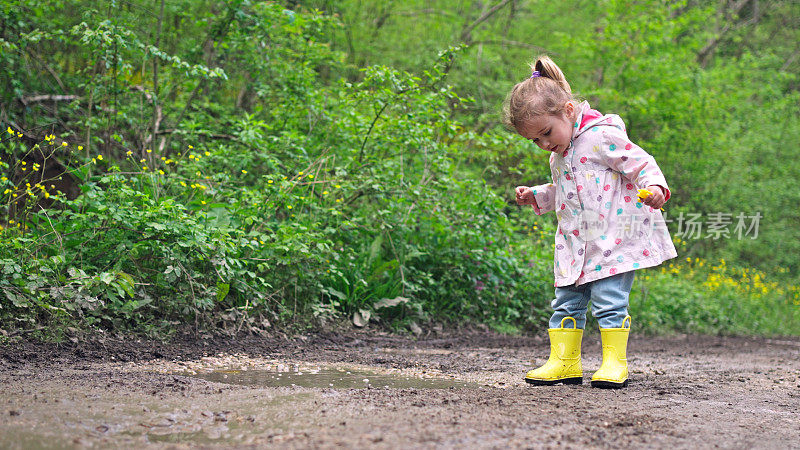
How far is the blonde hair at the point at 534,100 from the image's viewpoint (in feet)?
11.3

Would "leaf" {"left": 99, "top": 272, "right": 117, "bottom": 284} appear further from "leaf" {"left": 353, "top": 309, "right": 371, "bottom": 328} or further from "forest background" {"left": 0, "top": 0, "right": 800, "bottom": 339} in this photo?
"leaf" {"left": 353, "top": 309, "right": 371, "bottom": 328}

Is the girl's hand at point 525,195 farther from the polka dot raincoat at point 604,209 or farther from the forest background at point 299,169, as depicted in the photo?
the forest background at point 299,169

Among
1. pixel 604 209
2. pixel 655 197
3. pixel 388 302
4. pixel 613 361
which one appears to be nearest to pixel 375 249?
pixel 388 302

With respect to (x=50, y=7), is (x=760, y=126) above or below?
above

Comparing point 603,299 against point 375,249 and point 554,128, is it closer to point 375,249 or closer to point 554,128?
point 554,128

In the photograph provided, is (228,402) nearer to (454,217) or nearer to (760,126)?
(454,217)

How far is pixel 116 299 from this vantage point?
3.69 metres

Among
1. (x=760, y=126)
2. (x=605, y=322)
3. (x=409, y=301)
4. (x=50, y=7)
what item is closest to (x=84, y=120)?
(x=50, y=7)

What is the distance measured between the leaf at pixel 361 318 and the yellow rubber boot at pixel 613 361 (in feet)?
7.14

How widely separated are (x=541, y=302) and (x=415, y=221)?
5.33 feet

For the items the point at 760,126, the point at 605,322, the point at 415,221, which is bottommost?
the point at 605,322

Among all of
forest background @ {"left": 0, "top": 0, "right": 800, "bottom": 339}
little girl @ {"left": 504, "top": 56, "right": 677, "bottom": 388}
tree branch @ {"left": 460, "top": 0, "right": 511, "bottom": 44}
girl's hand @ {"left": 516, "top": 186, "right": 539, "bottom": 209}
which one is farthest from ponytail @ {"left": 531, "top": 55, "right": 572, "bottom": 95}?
tree branch @ {"left": 460, "top": 0, "right": 511, "bottom": 44}

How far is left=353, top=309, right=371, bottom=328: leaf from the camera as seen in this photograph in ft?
16.8

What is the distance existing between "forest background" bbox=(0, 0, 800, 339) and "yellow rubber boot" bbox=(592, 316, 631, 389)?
208 cm
